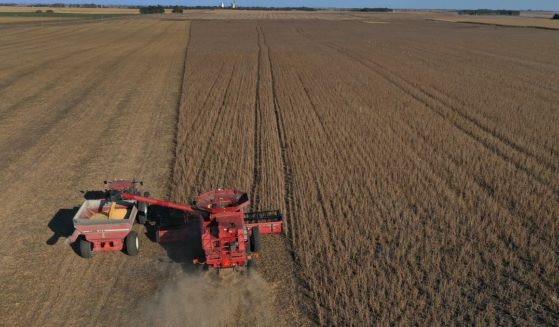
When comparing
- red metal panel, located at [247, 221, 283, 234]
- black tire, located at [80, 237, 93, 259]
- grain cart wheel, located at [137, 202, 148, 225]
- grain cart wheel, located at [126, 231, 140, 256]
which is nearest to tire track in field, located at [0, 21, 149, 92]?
grain cart wheel, located at [137, 202, 148, 225]

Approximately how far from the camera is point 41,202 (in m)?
11.0

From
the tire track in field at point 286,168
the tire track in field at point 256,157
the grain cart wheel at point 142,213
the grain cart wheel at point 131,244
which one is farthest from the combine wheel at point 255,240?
the grain cart wheel at point 142,213

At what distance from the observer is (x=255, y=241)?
854 centimetres

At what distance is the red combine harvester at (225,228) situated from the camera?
7.82 metres

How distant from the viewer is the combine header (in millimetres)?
7844

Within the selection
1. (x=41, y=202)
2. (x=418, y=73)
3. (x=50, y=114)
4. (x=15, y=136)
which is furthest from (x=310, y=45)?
(x=41, y=202)

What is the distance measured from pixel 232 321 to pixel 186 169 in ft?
20.6

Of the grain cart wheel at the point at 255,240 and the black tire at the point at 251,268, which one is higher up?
the grain cart wheel at the point at 255,240

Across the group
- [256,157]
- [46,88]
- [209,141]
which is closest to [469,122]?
[256,157]

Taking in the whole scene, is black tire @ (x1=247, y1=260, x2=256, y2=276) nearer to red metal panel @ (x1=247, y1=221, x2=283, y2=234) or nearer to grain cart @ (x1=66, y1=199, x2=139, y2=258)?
red metal panel @ (x1=247, y1=221, x2=283, y2=234)

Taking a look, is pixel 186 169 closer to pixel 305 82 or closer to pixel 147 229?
pixel 147 229

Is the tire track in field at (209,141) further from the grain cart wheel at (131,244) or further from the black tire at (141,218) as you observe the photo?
the grain cart wheel at (131,244)

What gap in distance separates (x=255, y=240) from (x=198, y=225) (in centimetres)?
168

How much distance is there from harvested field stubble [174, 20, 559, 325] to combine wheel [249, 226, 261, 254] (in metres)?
0.72
